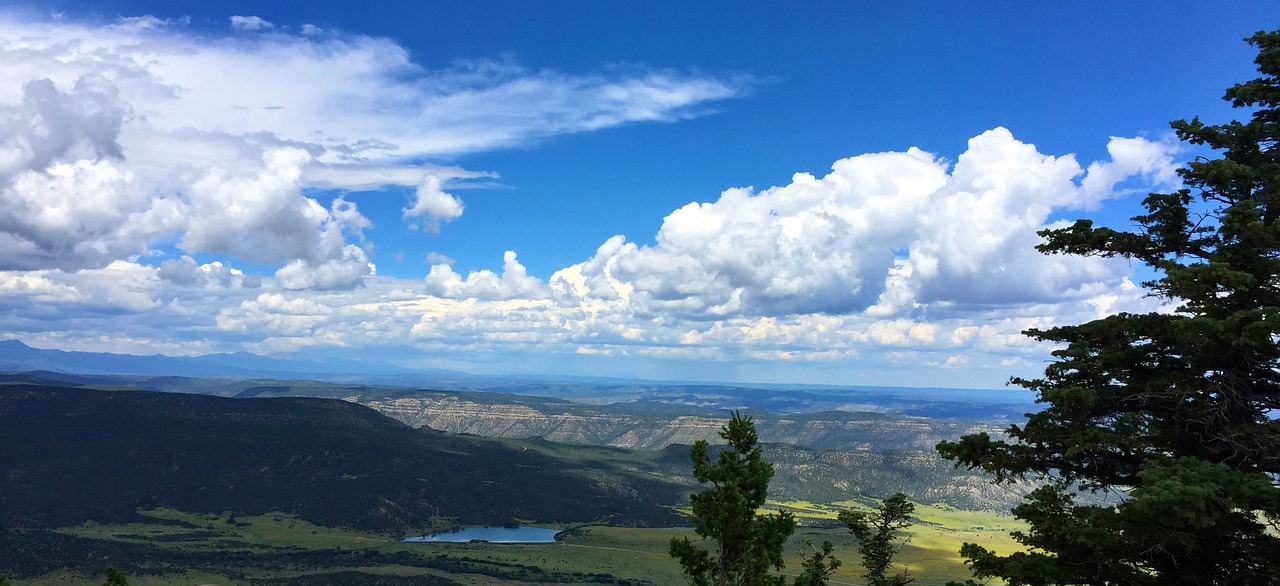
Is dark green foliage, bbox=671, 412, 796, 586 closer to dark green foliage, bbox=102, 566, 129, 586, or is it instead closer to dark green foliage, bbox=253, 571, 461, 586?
dark green foliage, bbox=102, 566, 129, 586

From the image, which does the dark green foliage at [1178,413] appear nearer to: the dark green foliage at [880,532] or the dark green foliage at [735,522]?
the dark green foliage at [735,522]

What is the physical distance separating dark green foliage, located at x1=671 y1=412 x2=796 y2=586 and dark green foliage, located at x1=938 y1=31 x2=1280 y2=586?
333 inches

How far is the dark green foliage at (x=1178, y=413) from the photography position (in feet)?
59.3

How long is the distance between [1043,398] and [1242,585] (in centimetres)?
611

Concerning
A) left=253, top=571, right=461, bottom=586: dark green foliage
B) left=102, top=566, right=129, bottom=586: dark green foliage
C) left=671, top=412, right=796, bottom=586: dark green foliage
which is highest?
left=671, top=412, right=796, bottom=586: dark green foliage

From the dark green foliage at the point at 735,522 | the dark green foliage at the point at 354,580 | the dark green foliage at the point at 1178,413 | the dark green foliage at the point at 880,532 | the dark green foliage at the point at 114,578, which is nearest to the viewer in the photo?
the dark green foliage at the point at 1178,413

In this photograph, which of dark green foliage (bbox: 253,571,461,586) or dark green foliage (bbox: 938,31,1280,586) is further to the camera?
dark green foliage (bbox: 253,571,461,586)

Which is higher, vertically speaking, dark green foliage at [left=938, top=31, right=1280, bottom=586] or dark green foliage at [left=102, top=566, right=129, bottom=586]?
dark green foliage at [left=938, top=31, right=1280, bottom=586]

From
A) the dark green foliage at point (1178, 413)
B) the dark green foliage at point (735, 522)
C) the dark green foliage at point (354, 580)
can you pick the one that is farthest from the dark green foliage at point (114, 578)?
the dark green foliage at point (354, 580)

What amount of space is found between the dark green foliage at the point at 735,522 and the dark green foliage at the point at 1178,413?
8.45 m

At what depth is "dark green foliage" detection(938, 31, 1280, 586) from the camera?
18.1 meters

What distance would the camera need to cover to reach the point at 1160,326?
20875 millimetres

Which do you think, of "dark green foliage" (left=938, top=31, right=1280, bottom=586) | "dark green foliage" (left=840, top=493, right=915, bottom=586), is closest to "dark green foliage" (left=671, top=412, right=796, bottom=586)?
"dark green foliage" (left=938, top=31, right=1280, bottom=586)

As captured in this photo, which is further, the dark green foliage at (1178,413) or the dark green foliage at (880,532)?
the dark green foliage at (880,532)
